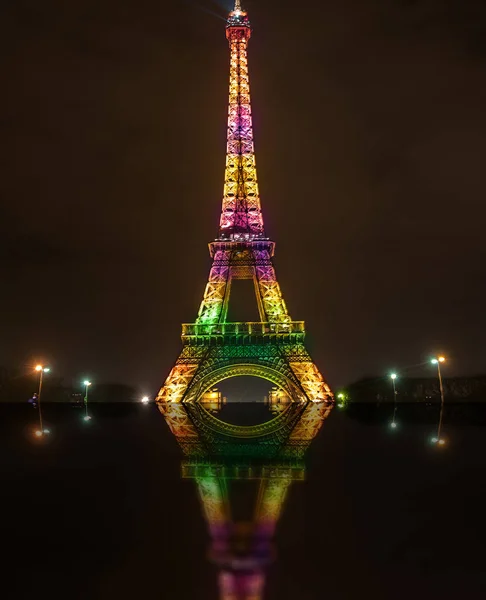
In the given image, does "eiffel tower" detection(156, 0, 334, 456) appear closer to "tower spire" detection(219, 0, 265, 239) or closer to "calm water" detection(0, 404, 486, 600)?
"tower spire" detection(219, 0, 265, 239)

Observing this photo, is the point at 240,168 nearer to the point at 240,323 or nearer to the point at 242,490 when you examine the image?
the point at 240,323

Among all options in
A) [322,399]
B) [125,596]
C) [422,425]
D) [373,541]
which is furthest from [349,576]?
[322,399]

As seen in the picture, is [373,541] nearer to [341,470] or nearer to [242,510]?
[242,510]

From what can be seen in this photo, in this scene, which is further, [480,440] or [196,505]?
[480,440]

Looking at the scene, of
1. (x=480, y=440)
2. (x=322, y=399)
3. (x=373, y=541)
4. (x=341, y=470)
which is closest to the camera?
(x=373, y=541)

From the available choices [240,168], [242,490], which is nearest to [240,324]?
[240,168]

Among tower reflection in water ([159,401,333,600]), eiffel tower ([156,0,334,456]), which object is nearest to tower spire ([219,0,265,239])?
eiffel tower ([156,0,334,456])
